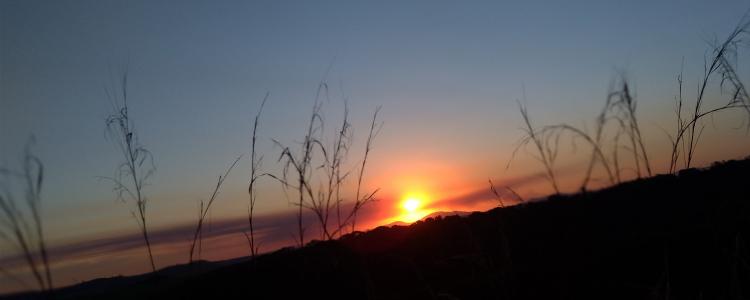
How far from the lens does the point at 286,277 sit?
155 inches

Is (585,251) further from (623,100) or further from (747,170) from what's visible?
(747,170)

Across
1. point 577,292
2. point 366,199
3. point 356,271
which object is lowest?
point 577,292

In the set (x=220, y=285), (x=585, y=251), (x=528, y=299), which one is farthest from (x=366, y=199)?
(x=220, y=285)

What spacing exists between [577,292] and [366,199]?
1.05 m

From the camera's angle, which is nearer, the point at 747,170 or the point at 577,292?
the point at 577,292

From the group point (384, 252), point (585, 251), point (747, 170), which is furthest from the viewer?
point (747, 170)

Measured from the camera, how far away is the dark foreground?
8.69ft

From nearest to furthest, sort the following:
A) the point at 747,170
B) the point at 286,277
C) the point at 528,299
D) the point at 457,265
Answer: the point at 528,299, the point at 457,265, the point at 286,277, the point at 747,170

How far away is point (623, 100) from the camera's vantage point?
2.02 meters

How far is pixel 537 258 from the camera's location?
3215mm

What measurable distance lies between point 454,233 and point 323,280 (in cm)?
114

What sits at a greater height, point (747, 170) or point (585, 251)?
point (747, 170)

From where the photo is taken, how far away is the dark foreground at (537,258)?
2648 mm

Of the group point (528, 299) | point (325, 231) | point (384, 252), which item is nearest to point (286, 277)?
point (384, 252)
